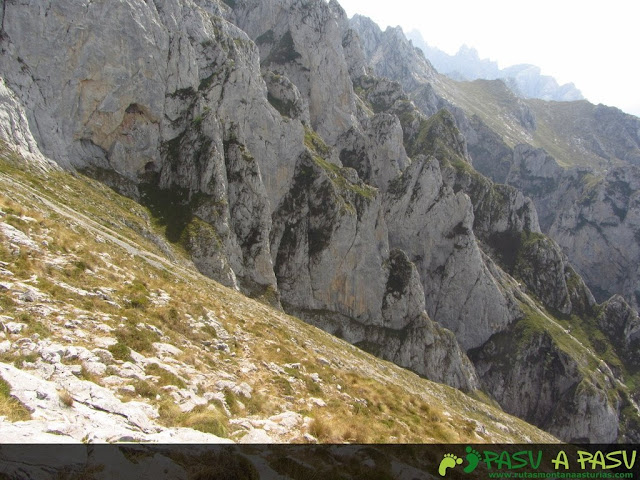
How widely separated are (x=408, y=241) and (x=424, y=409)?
123m

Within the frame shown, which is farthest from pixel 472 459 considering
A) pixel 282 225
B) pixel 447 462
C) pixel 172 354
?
pixel 282 225

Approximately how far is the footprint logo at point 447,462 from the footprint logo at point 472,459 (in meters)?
0.37

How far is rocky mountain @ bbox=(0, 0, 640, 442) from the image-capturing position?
1967 cm

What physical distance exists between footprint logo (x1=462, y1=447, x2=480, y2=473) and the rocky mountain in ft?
7.33

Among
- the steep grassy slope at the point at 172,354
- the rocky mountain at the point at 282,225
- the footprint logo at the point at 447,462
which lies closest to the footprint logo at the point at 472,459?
the footprint logo at the point at 447,462

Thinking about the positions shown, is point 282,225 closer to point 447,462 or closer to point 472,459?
point 472,459

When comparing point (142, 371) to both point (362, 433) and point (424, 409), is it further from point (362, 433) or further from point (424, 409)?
point (424, 409)

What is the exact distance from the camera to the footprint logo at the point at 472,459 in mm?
14672

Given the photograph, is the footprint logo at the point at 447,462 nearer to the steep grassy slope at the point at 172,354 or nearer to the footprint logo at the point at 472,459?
the footprint logo at the point at 472,459

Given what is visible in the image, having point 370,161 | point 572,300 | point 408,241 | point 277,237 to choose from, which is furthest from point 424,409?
point 572,300

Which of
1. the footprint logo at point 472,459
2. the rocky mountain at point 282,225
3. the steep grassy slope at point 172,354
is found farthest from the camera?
the rocky mountain at point 282,225

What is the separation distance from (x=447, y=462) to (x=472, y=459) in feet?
5.21

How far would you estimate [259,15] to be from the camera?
160 metres

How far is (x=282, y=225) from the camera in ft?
328
